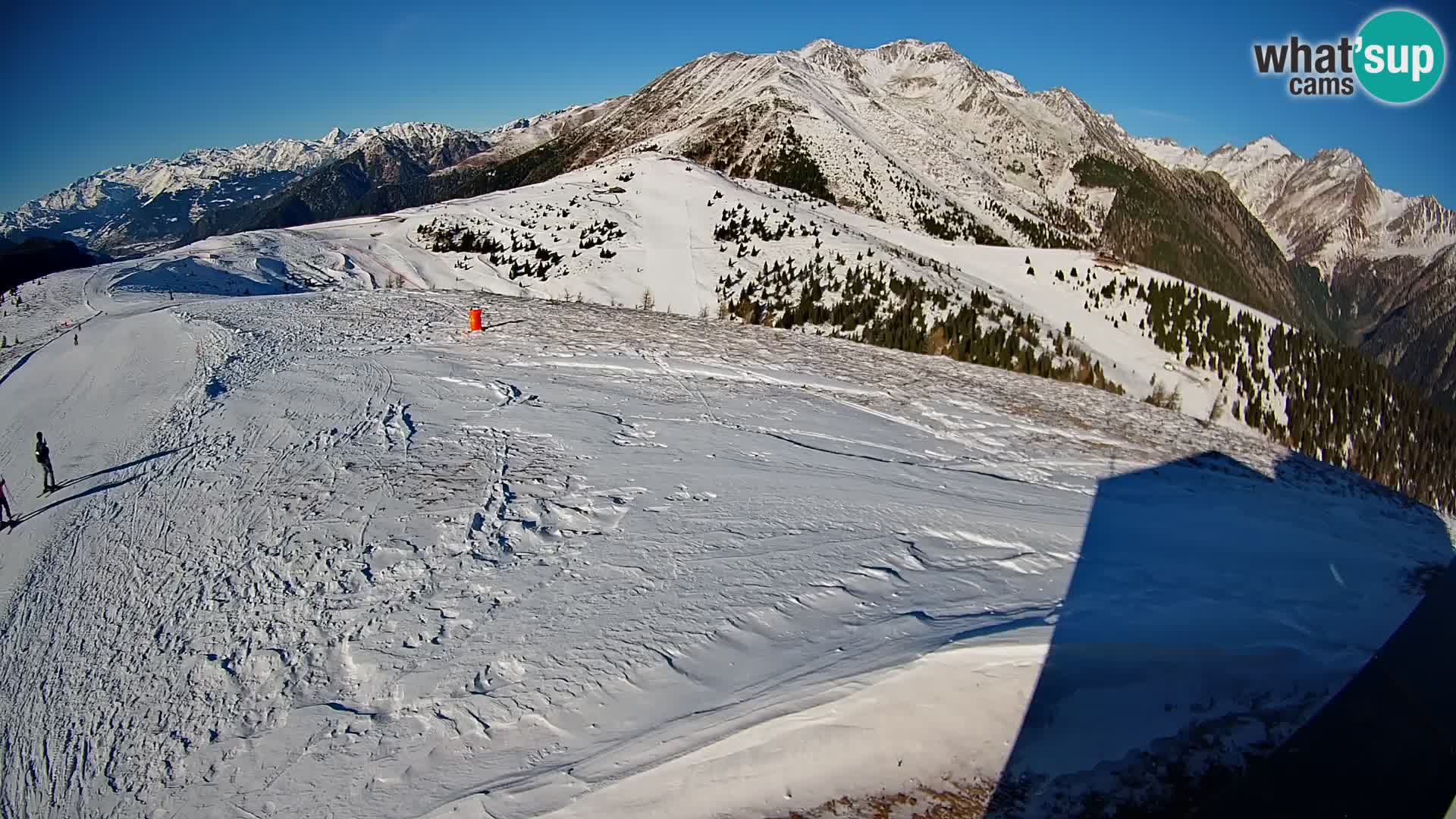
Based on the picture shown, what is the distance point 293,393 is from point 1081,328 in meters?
24.7

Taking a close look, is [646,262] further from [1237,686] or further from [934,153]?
[934,153]

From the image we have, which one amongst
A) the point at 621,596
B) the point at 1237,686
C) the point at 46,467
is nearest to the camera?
the point at 1237,686

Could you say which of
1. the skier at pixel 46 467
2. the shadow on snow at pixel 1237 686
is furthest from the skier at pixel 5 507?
the shadow on snow at pixel 1237 686

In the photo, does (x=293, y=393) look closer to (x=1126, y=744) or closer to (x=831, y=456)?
(x=831, y=456)

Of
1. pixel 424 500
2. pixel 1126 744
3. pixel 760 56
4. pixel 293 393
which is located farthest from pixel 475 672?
pixel 760 56

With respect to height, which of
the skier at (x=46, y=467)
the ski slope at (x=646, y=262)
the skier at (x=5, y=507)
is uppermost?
the ski slope at (x=646, y=262)

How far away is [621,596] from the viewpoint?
6141mm

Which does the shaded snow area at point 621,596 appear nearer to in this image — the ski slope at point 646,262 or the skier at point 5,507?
the skier at point 5,507

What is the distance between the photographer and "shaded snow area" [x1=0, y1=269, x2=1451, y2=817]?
4508mm

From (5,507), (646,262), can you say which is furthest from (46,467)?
(646,262)

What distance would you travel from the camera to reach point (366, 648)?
18.1 ft

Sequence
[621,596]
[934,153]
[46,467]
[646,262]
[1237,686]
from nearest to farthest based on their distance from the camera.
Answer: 1. [1237,686]
2. [621,596]
3. [46,467]
4. [646,262]
5. [934,153]

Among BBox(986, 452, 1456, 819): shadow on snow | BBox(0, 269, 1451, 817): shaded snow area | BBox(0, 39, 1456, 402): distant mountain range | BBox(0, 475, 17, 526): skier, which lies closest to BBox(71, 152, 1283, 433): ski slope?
BBox(0, 269, 1451, 817): shaded snow area

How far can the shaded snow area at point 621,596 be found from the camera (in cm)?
451
